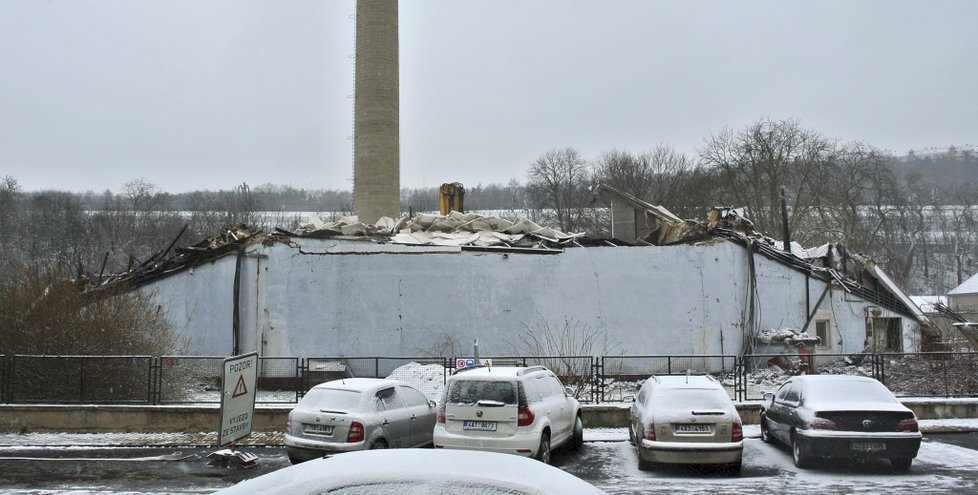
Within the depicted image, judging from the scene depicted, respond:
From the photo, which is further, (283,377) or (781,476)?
(283,377)

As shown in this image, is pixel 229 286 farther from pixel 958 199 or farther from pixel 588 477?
pixel 958 199

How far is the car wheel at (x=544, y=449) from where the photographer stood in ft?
40.1

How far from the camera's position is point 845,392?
12695 millimetres

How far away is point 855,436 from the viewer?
469 inches

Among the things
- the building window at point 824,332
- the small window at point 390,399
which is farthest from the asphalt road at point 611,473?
the building window at point 824,332

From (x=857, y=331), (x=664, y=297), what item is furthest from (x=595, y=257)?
(x=857, y=331)

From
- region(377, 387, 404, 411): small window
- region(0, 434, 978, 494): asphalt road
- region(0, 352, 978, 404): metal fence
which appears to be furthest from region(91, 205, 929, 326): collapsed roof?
region(377, 387, 404, 411): small window

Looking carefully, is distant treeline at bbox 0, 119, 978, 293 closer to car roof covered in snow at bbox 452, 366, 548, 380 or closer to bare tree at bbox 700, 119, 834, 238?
bare tree at bbox 700, 119, 834, 238

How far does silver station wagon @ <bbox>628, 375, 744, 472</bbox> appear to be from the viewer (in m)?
12.1

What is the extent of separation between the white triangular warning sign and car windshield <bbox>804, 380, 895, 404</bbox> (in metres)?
9.81

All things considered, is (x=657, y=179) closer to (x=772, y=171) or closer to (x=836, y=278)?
(x=772, y=171)

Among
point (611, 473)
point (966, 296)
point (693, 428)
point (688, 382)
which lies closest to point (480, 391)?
point (611, 473)

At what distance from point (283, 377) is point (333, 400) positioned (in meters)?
9.15

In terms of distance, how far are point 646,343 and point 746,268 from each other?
4392 millimetres
